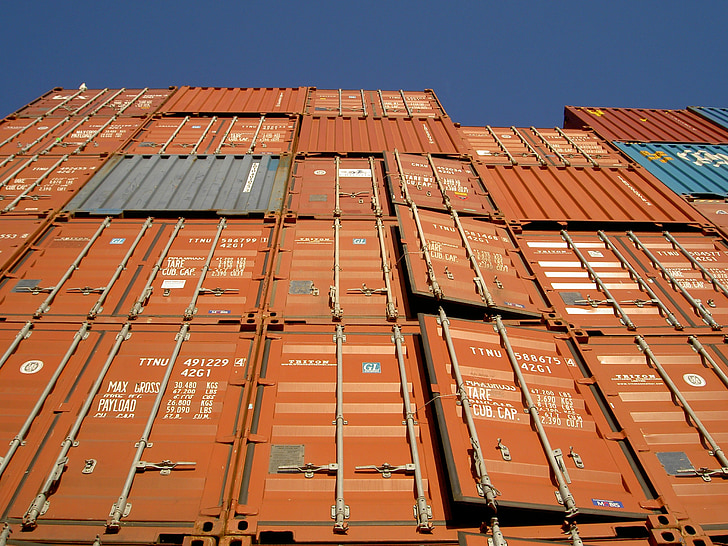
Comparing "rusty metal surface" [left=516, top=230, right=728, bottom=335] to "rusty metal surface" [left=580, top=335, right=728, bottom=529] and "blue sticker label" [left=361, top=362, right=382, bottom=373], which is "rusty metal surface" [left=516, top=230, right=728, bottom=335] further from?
"blue sticker label" [left=361, top=362, right=382, bottom=373]

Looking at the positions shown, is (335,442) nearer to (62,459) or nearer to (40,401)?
(62,459)

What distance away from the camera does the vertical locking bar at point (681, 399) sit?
6.04 metres

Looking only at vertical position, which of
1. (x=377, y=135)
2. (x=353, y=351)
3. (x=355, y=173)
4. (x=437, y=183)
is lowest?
(x=353, y=351)

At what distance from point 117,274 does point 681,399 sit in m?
8.79

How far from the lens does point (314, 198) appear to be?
1065 centimetres

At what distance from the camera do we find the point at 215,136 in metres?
13.9

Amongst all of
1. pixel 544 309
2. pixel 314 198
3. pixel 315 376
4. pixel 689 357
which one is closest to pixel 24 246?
pixel 314 198

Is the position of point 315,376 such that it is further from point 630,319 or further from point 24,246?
point 24,246

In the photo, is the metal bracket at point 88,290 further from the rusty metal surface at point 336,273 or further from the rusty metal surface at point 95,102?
the rusty metal surface at point 95,102

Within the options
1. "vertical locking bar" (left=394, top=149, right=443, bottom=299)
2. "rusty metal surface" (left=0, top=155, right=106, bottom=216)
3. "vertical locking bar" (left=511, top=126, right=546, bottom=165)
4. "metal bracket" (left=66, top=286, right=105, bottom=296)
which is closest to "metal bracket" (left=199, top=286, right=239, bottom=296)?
"metal bracket" (left=66, top=286, right=105, bottom=296)

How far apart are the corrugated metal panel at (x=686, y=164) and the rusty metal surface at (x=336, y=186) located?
7.74m

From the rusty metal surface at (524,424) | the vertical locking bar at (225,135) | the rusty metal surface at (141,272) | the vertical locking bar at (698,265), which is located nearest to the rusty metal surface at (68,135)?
the vertical locking bar at (225,135)

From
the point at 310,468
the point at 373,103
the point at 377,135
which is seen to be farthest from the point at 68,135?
the point at 310,468

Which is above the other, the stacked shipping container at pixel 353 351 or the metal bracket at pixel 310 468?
the stacked shipping container at pixel 353 351
